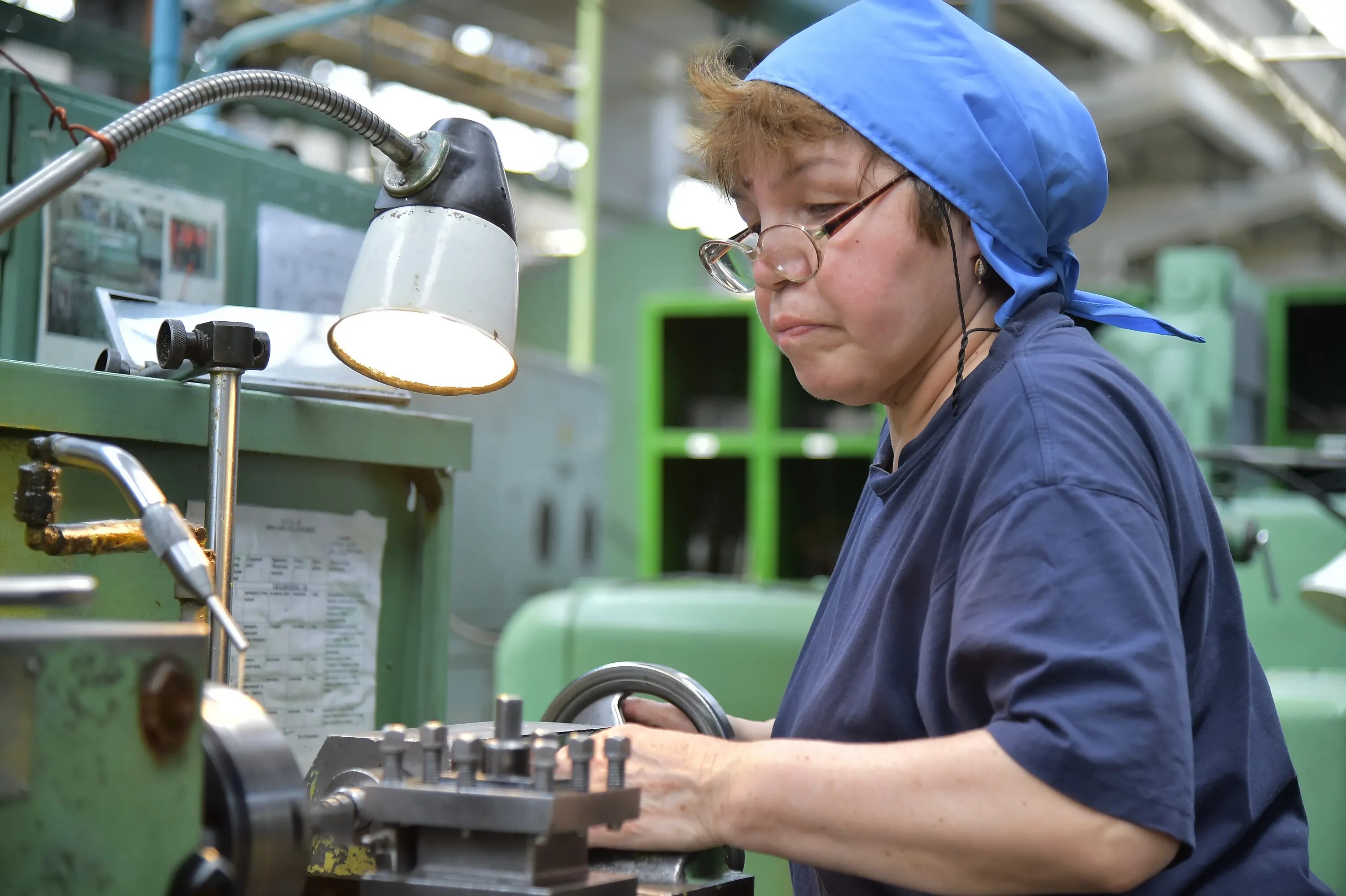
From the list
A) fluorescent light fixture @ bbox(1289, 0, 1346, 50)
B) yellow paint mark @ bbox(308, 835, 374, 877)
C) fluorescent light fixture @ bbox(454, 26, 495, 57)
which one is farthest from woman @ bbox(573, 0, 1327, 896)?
fluorescent light fixture @ bbox(454, 26, 495, 57)

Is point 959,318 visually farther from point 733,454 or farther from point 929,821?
point 733,454

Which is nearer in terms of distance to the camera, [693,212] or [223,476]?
[223,476]

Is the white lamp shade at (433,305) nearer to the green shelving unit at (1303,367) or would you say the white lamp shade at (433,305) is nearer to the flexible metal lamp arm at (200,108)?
the flexible metal lamp arm at (200,108)

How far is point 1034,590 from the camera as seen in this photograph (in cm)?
84

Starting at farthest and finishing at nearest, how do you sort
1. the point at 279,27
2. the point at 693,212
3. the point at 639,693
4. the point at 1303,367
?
the point at 693,212
the point at 1303,367
the point at 279,27
the point at 639,693

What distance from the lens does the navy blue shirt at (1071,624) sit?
813mm

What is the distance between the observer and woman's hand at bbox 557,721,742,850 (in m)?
0.89

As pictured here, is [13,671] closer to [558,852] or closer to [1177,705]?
[558,852]

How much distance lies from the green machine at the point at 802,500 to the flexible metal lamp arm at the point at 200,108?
105cm

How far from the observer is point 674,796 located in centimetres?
90

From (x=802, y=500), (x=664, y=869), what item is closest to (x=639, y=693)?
(x=664, y=869)

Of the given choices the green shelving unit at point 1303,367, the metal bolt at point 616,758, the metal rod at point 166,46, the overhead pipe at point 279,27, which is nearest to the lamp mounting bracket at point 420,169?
the metal bolt at point 616,758

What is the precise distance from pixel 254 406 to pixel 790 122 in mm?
605

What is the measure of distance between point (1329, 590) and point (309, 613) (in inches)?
42.7
